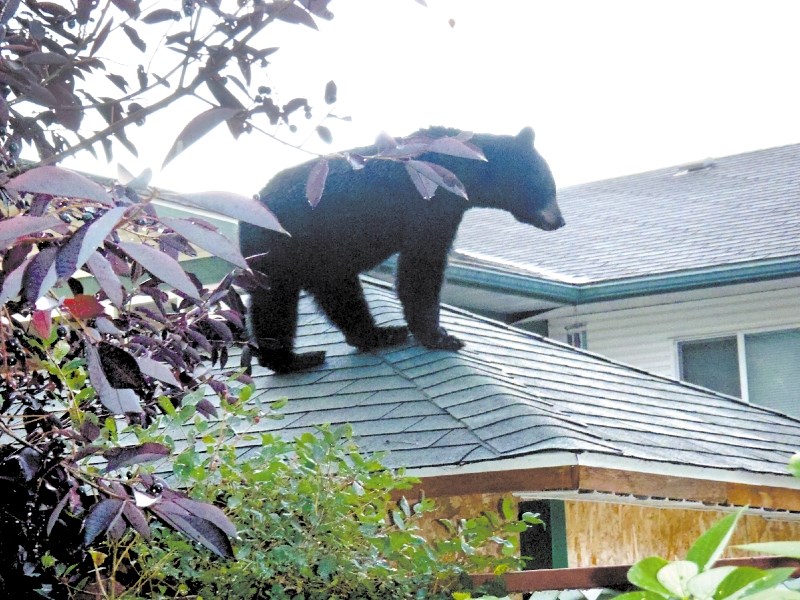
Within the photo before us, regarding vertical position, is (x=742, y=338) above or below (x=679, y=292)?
below

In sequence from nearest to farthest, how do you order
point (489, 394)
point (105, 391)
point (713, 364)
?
1. point (105, 391)
2. point (489, 394)
3. point (713, 364)

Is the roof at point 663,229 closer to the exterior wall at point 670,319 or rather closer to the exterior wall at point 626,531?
the exterior wall at point 670,319

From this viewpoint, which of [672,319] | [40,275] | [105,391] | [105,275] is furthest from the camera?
[672,319]

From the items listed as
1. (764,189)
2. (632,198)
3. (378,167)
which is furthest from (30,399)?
(632,198)

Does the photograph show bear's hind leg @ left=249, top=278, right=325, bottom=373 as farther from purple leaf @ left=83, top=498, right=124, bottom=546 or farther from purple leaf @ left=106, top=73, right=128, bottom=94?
purple leaf @ left=83, top=498, right=124, bottom=546

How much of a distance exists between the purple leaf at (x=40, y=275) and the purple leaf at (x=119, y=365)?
453 millimetres

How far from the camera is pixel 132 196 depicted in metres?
2.22

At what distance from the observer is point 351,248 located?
583 centimetres

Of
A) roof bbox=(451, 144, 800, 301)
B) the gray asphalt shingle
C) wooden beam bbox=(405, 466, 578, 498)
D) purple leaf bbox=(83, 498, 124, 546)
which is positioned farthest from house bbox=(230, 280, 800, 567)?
the gray asphalt shingle

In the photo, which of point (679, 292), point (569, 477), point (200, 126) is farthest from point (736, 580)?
point (679, 292)

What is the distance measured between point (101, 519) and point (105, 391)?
31 cm

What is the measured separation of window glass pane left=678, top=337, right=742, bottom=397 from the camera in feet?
33.9

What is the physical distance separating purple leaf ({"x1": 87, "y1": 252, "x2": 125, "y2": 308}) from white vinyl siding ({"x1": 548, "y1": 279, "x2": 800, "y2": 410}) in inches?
366

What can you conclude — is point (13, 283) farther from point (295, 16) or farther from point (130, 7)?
point (130, 7)
